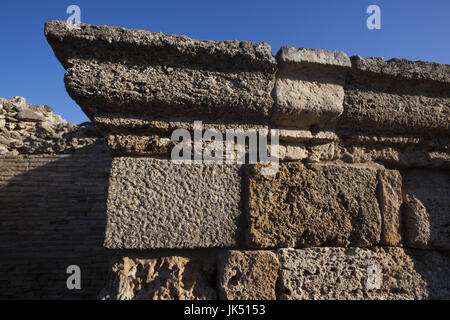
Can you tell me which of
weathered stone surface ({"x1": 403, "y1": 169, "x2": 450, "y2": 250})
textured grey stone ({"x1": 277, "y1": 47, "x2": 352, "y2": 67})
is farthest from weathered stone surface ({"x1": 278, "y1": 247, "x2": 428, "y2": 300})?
textured grey stone ({"x1": 277, "y1": 47, "x2": 352, "y2": 67})

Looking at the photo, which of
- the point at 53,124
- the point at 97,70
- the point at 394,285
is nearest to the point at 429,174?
the point at 394,285

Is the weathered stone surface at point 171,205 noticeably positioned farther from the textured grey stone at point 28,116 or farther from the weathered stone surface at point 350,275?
the textured grey stone at point 28,116

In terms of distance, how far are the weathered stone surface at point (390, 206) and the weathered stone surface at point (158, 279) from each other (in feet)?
3.38

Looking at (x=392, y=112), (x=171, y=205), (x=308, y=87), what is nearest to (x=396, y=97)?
(x=392, y=112)

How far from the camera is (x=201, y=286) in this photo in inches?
47.3

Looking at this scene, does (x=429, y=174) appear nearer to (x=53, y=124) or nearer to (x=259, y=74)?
(x=259, y=74)

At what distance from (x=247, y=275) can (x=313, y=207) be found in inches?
19.9

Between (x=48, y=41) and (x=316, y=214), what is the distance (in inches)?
63.8

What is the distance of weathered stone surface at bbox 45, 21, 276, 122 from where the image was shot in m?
1.18

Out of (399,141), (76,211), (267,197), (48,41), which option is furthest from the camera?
(76,211)

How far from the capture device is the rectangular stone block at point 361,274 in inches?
49.1

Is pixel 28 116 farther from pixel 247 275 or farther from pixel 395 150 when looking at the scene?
pixel 395 150

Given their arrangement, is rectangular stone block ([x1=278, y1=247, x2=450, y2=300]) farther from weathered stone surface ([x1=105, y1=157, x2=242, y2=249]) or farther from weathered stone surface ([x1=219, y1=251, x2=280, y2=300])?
weathered stone surface ([x1=105, y1=157, x2=242, y2=249])

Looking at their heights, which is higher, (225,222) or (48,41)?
(48,41)
